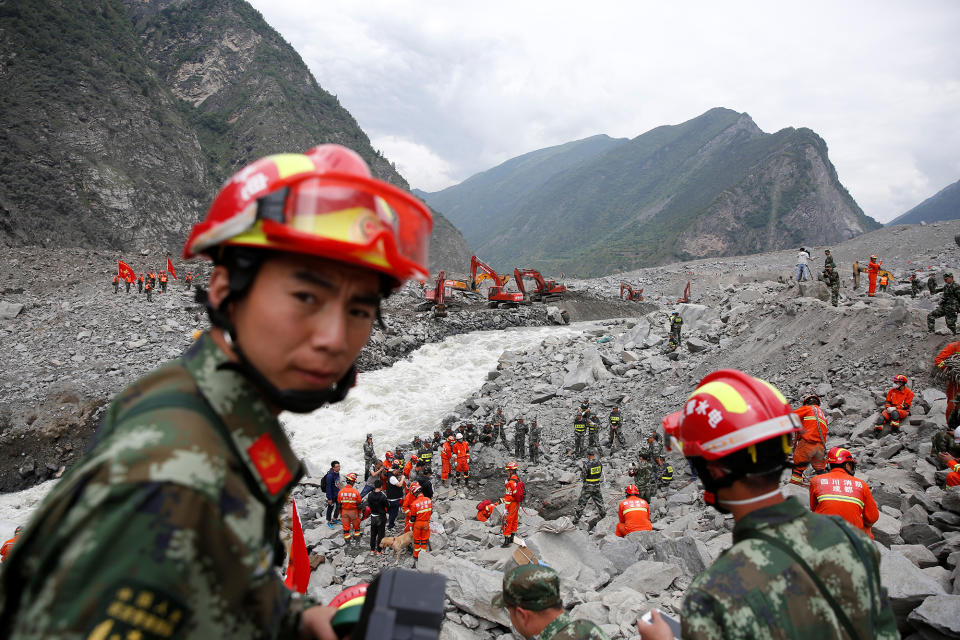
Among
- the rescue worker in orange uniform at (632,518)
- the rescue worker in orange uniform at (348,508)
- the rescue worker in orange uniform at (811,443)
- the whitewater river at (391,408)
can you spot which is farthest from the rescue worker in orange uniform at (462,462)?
the rescue worker in orange uniform at (811,443)

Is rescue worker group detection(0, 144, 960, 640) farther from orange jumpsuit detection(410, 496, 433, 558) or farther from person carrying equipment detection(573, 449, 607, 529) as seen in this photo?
person carrying equipment detection(573, 449, 607, 529)

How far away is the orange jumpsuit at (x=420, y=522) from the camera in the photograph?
880cm

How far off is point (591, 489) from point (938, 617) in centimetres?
625

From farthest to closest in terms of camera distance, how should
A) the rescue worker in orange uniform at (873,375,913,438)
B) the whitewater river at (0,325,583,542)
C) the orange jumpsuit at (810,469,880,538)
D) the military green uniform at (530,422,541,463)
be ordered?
the whitewater river at (0,325,583,542)
the military green uniform at (530,422,541,463)
the rescue worker in orange uniform at (873,375,913,438)
the orange jumpsuit at (810,469,880,538)

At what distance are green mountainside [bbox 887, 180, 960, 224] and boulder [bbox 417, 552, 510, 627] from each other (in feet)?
383

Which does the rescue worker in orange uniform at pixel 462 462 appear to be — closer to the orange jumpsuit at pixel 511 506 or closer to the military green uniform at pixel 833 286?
the orange jumpsuit at pixel 511 506

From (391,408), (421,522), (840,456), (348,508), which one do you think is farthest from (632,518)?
(391,408)

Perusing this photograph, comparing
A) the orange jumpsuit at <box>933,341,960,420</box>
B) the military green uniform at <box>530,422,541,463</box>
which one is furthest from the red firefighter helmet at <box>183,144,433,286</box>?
the military green uniform at <box>530,422,541,463</box>

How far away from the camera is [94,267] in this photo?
29922mm

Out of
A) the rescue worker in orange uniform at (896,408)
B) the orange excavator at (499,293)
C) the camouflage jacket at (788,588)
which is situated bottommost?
the rescue worker in orange uniform at (896,408)

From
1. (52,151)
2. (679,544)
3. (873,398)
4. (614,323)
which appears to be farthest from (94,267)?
(873,398)

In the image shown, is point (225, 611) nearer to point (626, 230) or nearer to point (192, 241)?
point (192, 241)

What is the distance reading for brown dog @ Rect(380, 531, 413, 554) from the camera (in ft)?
30.1

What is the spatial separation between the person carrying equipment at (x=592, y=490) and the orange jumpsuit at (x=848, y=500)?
515 centimetres
